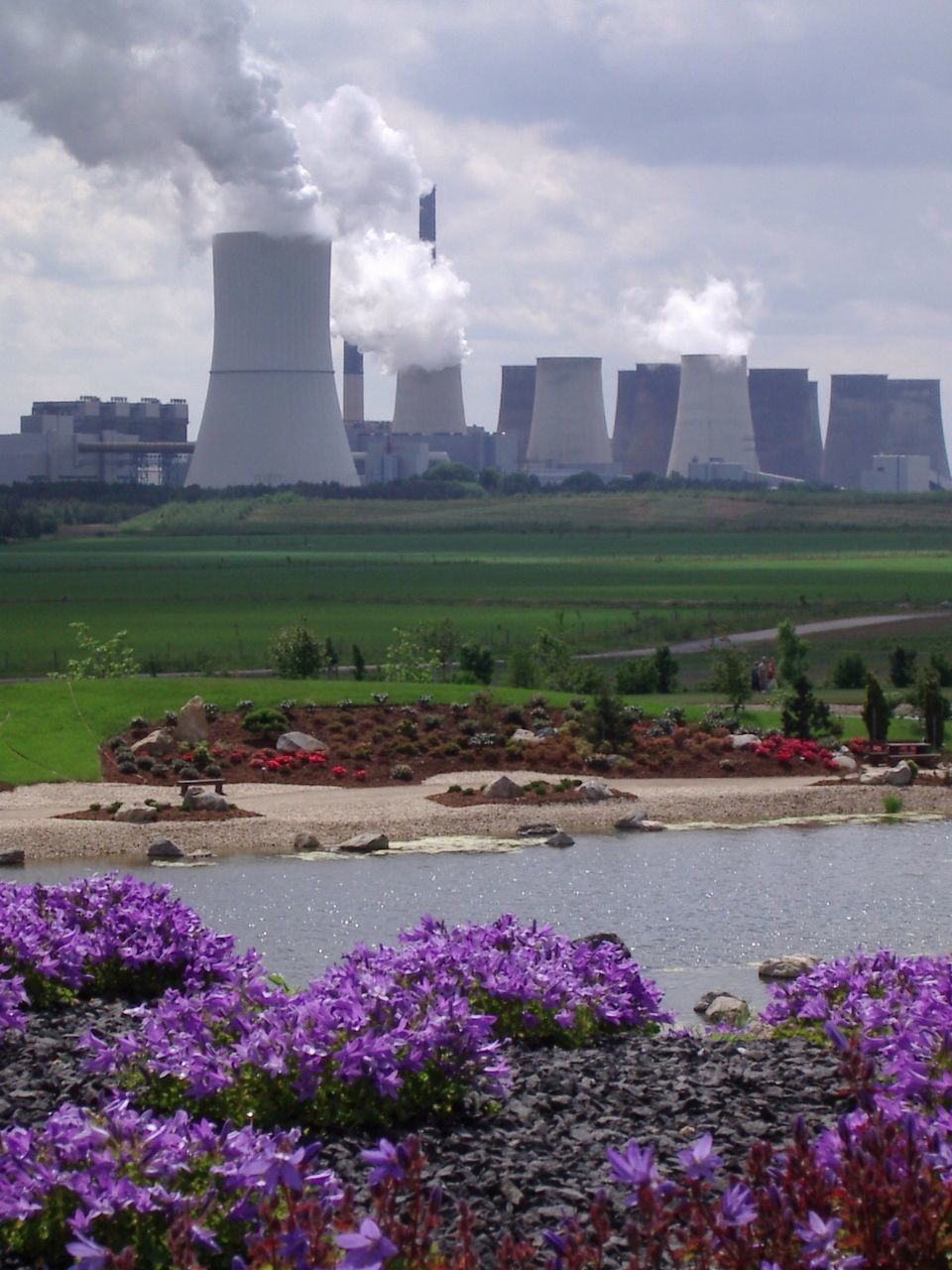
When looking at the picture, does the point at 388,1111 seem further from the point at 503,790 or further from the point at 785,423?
the point at 785,423

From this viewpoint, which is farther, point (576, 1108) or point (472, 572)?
point (472, 572)

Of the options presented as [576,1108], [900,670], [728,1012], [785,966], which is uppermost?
[576,1108]

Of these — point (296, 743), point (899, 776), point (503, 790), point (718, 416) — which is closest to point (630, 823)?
point (503, 790)

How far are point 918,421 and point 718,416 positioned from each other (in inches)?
1249

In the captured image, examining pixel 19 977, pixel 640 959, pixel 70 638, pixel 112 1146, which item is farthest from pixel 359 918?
pixel 70 638

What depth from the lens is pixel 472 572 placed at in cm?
6675

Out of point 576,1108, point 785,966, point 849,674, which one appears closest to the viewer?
point 576,1108

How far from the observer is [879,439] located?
6024 inches

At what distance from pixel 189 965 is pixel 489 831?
9.33m

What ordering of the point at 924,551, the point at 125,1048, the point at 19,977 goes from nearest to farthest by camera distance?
the point at 125,1048, the point at 19,977, the point at 924,551

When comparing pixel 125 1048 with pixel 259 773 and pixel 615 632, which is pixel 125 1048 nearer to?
pixel 259 773

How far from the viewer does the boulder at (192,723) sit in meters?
21.3

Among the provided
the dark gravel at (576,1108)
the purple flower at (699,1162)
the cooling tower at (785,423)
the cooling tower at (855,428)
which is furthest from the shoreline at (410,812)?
the cooling tower at (855,428)

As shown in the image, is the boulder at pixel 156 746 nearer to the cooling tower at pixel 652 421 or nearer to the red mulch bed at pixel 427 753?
the red mulch bed at pixel 427 753
